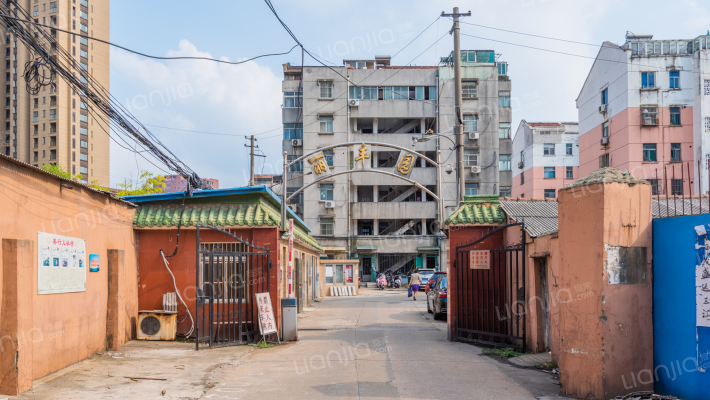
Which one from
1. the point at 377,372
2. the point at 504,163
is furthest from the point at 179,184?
the point at 377,372

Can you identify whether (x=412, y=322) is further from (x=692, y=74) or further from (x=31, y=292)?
(x=692, y=74)

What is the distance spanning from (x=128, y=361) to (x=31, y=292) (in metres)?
2.95

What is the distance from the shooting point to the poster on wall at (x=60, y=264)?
361 inches

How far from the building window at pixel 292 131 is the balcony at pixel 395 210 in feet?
26.3

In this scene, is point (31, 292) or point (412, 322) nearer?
point (31, 292)

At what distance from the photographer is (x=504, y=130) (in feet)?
172

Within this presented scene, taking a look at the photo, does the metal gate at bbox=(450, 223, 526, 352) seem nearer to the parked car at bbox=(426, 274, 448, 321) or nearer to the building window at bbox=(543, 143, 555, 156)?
the parked car at bbox=(426, 274, 448, 321)

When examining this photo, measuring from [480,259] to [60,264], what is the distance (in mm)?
8936

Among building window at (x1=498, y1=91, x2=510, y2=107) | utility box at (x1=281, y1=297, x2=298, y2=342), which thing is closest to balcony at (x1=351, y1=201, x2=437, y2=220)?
building window at (x1=498, y1=91, x2=510, y2=107)

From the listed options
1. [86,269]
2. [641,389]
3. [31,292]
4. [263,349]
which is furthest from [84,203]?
[641,389]

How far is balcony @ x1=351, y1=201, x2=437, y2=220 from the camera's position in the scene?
46.9m

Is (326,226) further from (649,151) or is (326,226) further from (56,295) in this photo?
(56,295)

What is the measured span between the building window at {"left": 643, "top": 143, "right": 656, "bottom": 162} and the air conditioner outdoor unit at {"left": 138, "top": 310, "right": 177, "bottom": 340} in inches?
1426

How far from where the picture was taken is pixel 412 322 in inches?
739
